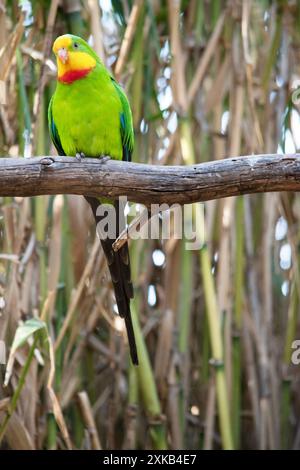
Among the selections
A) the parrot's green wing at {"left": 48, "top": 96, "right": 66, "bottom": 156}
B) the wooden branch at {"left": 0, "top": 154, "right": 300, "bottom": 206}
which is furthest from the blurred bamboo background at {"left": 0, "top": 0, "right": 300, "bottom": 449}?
the wooden branch at {"left": 0, "top": 154, "right": 300, "bottom": 206}

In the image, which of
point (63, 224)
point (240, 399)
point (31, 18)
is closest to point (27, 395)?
point (63, 224)

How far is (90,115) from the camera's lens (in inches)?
91.7

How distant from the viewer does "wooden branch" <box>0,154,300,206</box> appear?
1876 mm

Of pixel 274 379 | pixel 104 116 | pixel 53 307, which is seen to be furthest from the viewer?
pixel 274 379

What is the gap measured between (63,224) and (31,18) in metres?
0.81

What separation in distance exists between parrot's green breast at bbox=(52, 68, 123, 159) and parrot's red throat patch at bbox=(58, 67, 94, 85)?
0.04 ft

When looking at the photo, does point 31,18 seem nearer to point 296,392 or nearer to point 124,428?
point 124,428

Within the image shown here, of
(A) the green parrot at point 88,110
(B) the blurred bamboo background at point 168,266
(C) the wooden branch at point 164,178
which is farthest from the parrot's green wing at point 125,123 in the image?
(C) the wooden branch at point 164,178

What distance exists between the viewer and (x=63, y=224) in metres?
2.71

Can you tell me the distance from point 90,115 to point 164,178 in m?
0.53

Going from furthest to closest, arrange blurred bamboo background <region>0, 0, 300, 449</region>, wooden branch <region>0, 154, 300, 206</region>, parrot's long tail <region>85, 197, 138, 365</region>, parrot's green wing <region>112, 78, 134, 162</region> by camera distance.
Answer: blurred bamboo background <region>0, 0, 300, 449</region> → parrot's green wing <region>112, 78, 134, 162</region> → parrot's long tail <region>85, 197, 138, 365</region> → wooden branch <region>0, 154, 300, 206</region>

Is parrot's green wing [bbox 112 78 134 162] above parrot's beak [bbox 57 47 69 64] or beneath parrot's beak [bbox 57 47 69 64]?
beneath

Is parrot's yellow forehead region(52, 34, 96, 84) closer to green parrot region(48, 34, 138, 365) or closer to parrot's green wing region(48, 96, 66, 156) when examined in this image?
green parrot region(48, 34, 138, 365)

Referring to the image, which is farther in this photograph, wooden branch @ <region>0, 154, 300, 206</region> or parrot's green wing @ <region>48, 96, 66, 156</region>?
parrot's green wing @ <region>48, 96, 66, 156</region>
